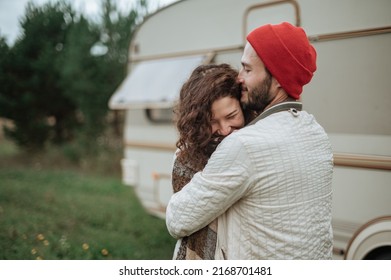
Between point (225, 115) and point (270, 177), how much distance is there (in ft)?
1.42

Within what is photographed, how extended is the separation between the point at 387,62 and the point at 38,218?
151 inches

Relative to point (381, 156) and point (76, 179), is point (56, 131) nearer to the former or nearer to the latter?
point (76, 179)

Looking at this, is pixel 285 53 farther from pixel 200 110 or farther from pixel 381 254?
pixel 381 254

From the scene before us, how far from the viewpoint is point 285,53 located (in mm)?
1817

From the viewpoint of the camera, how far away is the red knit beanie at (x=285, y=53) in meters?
1.82

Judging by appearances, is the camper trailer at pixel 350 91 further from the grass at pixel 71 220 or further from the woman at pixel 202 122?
the grass at pixel 71 220

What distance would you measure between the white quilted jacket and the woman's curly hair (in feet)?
0.68

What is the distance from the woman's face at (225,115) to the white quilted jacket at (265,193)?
0.30 m

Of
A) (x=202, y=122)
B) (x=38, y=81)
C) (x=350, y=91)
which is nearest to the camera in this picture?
(x=202, y=122)

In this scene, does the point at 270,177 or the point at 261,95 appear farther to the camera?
the point at 261,95

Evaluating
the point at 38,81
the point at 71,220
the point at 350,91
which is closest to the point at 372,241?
the point at 350,91

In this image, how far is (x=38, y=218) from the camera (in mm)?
5027

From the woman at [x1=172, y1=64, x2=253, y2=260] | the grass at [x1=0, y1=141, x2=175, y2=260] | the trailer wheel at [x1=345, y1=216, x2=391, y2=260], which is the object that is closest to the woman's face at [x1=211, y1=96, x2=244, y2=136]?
Answer: the woman at [x1=172, y1=64, x2=253, y2=260]

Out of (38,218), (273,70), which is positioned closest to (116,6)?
(38,218)
